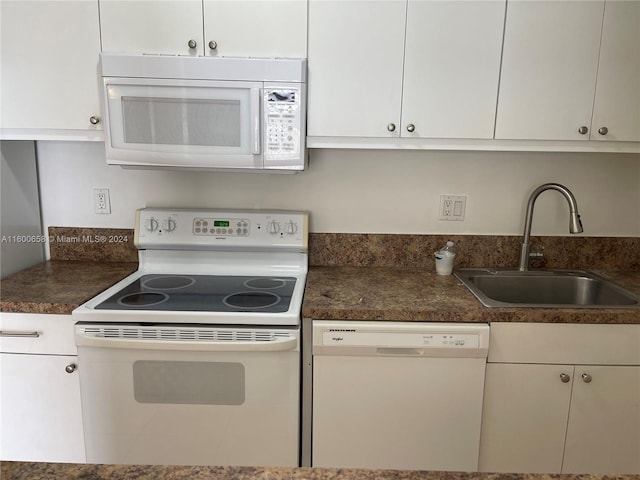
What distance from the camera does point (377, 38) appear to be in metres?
1.61

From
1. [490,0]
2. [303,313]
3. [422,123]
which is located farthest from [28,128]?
[490,0]

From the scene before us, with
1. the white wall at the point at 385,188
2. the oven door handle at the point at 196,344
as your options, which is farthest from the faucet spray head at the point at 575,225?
the oven door handle at the point at 196,344

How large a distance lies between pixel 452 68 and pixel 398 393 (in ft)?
3.76

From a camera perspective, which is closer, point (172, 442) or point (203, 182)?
point (172, 442)

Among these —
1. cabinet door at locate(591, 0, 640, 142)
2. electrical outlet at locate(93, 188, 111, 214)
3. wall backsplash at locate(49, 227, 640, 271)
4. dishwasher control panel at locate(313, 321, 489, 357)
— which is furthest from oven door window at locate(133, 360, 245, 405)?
cabinet door at locate(591, 0, 640, 142)

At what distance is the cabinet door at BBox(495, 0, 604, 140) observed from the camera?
1585 mm

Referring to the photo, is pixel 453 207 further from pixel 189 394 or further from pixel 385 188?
pixel 189 394

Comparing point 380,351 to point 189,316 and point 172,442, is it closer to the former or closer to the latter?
point 189,316

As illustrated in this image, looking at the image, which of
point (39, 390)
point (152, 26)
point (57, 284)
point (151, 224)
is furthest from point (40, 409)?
point (152, 26)

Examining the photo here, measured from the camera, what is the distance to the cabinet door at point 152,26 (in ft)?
5.25

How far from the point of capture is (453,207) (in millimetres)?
2031

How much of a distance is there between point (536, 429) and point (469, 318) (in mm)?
494

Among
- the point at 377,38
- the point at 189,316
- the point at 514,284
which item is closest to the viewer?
the point at 189,316

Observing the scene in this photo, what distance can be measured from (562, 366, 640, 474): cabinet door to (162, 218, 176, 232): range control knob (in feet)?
5.31
